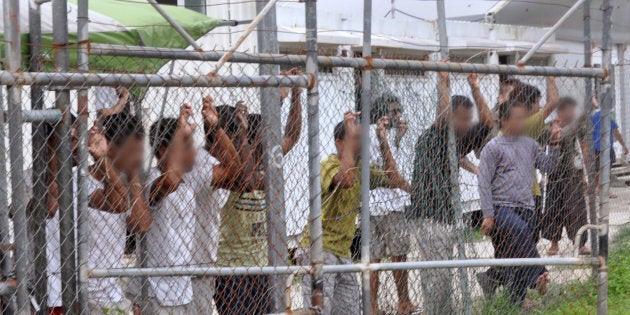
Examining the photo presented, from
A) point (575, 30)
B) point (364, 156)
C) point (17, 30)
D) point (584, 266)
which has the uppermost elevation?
point (575, 30)

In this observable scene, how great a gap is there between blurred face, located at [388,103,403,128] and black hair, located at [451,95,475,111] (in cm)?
43

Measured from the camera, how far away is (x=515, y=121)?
643cm

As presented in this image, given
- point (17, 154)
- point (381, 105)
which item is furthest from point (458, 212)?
point (17, 154)

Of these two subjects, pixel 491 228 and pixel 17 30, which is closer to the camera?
pixel 17 30

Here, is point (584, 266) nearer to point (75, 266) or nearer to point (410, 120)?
point (410, 120)

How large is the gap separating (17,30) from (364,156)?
6.73 feet

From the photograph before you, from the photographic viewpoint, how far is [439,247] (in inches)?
237

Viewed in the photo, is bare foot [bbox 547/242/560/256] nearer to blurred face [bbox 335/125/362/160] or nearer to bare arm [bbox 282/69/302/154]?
blurred face [bbox 335/125/362/160]

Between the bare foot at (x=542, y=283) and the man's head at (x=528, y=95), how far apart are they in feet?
3.87

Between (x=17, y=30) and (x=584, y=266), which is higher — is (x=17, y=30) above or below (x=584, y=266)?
above

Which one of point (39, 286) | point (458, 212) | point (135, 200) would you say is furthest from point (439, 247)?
point (39, 286)

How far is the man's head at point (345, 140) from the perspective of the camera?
18.0ft

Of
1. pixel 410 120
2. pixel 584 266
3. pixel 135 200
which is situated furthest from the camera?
pixel 584 266

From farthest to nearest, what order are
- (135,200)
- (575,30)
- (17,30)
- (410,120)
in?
(575,30), (410,120), (135,200), (17,30)
